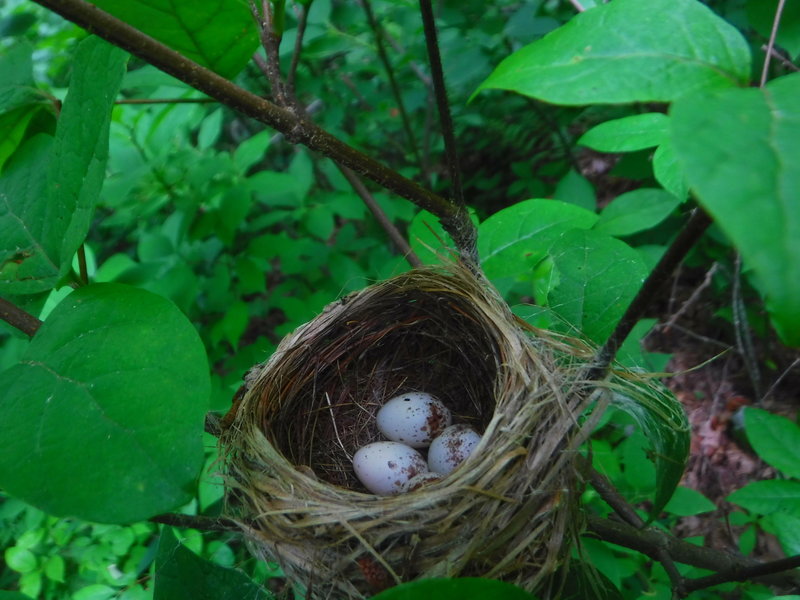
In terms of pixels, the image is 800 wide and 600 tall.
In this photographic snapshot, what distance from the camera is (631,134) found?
43.5 inches

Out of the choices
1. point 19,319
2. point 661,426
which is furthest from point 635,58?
point 19,319

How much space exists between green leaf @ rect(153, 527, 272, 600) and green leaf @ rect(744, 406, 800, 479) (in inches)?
38.9

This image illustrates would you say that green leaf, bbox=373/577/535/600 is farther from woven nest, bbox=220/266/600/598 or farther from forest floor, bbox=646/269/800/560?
forest floor, bbox=646/269/800/560

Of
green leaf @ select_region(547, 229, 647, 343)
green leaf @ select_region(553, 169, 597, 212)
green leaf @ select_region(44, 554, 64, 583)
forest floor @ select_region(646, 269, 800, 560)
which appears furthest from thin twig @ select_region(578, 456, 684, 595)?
green leaf @ select_region(44, 554, 64, 583)

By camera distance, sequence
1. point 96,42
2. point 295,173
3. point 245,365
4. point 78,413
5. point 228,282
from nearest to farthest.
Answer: point 78,413, point 96,42, point 245,365, point 228,282, point 295,173

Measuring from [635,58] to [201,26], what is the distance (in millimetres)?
496

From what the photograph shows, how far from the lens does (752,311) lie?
2.31m

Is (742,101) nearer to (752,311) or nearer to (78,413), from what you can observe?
(78,413)

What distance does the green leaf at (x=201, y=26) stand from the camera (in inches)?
26.2

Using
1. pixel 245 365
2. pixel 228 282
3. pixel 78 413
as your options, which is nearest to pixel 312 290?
pixel 228 282

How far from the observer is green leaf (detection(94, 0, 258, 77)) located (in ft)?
2.18

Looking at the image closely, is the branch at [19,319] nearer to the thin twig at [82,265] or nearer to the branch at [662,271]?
the thin twig at [82,265]

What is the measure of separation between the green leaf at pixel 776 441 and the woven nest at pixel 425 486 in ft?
1.69

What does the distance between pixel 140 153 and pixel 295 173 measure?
0.53 metres
